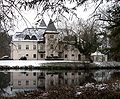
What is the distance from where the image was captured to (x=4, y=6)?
670 cm

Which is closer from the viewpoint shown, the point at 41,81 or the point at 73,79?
the point at 41,81

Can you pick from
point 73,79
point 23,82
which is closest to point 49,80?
point 73,79

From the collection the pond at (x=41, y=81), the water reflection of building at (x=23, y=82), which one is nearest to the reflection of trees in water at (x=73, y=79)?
the pond at (x=41, y=81)

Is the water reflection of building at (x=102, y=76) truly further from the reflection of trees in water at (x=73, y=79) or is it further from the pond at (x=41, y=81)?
the reflection of trees in water at (x=73, y=79)

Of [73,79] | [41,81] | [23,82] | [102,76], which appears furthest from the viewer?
[102,76]

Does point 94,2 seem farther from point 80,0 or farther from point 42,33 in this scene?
point 42,33

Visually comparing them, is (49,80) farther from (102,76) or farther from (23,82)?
(102,76)

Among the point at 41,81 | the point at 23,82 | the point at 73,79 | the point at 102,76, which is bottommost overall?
the point at 23,82

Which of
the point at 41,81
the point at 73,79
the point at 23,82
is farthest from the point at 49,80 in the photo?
the point at 23,82

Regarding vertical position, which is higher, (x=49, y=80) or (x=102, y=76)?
(x=102, y=76)

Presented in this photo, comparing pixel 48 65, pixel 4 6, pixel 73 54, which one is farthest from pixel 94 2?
pixel 73 54

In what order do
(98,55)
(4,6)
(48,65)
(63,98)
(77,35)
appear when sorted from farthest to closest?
(98,55)
(77,35)
(48,65)
(63,98)
(4,6)

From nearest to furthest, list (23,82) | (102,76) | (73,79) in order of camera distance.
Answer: (23,82), (73,79), (102,76)

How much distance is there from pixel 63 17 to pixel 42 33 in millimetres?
65681
